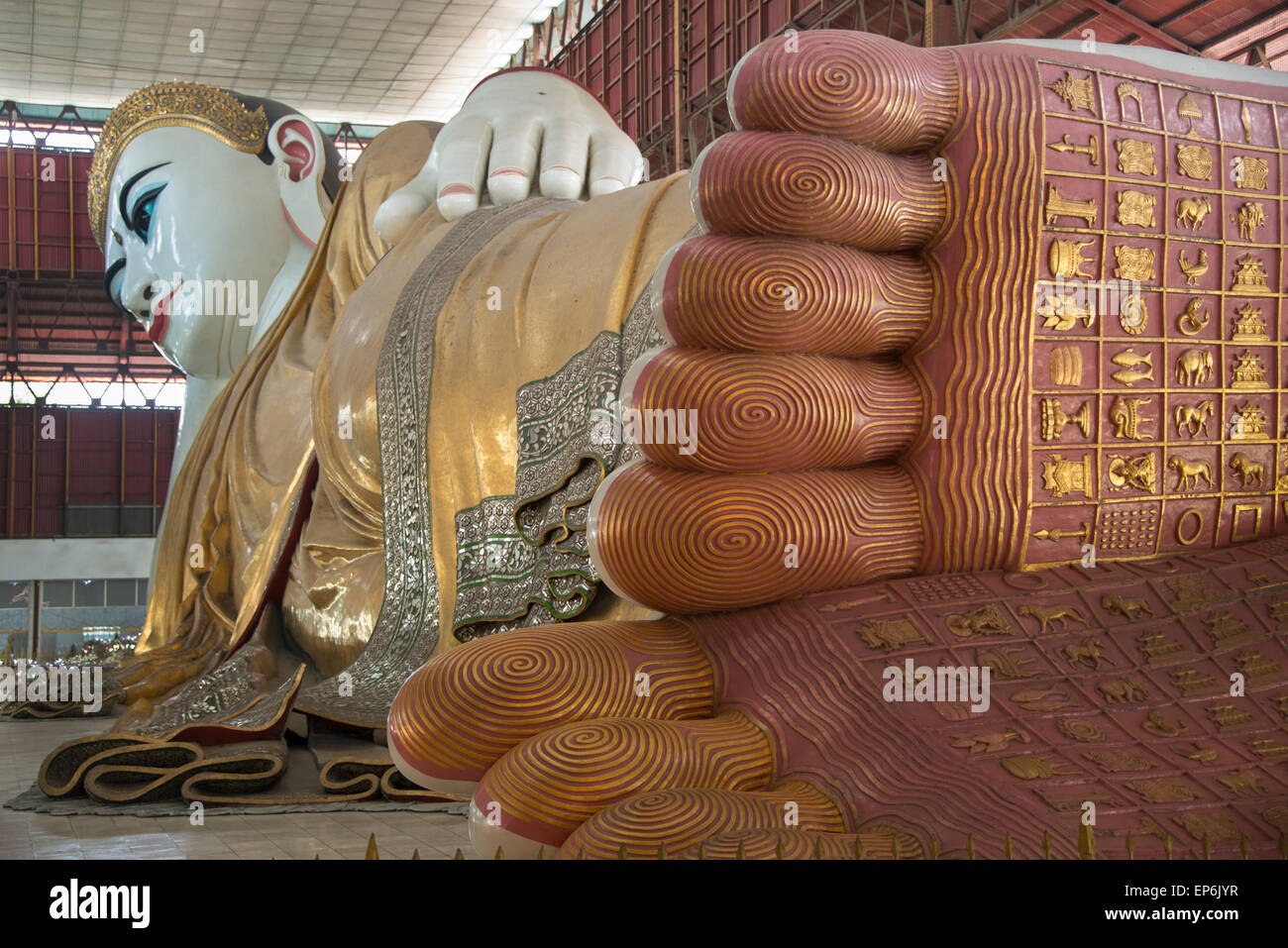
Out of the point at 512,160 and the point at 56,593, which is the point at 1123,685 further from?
the point at 56,593

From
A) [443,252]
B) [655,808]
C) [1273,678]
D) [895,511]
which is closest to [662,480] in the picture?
[895,511]

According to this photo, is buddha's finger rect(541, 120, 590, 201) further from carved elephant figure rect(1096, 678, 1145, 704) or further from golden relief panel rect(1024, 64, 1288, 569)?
carved elephant figure rect(1096, 678, 1145, 704)

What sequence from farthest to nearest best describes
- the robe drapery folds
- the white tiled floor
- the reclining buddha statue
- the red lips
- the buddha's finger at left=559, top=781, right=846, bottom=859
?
the red lips < the robe drapery folds < the white tiled floor < the reclining buddha statue < the buddha's finger at left=559, top=781, right=846, bottom=859

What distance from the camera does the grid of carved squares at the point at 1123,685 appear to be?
1.40 m

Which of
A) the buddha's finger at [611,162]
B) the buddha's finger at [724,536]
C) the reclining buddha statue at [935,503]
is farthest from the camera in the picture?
the buddha's finger at [611,162]

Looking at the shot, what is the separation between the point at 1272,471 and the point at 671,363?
903mm

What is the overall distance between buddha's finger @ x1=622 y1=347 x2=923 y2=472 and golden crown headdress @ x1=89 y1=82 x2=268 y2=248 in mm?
3939

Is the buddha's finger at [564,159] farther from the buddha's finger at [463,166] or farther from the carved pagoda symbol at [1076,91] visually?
the carved pagoda symbol at [1076,91]

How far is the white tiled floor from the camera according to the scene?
1866mm

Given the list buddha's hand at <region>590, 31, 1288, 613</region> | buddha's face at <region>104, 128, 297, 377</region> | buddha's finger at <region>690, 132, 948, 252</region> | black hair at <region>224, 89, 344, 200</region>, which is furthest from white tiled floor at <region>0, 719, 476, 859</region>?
black hair at <region>224, 89, 344, 200</region>

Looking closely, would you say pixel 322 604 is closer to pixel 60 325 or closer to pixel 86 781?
pixel 86 781

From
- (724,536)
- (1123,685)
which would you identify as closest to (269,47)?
(724,536)

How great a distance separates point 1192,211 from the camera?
5.92ft

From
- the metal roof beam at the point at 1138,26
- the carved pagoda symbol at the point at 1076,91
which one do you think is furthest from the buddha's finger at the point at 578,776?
the metal roof beam at the point at 1138,26
